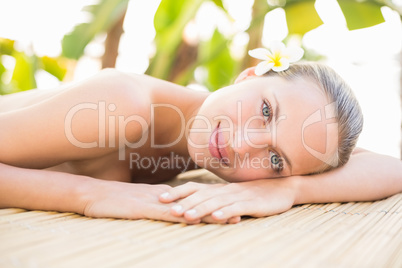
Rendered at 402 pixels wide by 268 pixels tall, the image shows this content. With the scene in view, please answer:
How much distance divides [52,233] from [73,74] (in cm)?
246

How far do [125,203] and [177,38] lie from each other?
1.39m

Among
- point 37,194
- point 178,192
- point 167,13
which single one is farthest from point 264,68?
point 167,13

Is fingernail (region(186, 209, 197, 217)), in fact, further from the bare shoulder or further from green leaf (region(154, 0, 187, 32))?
green leaf (region(154, 0, 187, 32))

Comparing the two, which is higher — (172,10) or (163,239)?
(172,10)

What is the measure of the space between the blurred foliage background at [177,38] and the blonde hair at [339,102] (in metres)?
1.00

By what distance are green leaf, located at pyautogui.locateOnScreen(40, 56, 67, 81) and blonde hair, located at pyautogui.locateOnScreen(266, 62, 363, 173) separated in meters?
2.37

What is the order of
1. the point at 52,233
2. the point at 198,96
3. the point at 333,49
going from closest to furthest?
the point at 52,233 < the point at 198,96 < the point at 333,49

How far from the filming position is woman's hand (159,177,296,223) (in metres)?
0.85

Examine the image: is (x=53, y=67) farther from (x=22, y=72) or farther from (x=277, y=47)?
(x=277, y=47)

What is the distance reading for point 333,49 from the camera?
11.1 feet

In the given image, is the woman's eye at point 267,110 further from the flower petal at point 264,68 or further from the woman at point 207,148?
the flower petal at point 264,68

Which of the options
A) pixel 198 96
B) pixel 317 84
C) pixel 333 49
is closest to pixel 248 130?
pixel 317 84

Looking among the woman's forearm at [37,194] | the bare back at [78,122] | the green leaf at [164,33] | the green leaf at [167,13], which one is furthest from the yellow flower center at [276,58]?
the green leaf at [167,13]

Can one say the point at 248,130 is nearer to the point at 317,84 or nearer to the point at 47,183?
the point at 317,84
